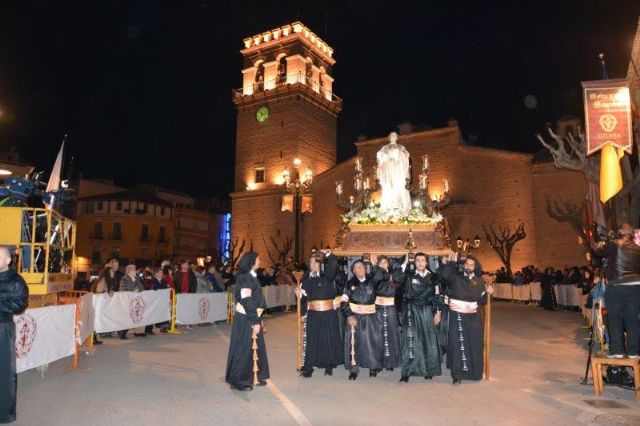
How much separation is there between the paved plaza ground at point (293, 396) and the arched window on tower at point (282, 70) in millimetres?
33788

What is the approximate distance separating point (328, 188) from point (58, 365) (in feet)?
107

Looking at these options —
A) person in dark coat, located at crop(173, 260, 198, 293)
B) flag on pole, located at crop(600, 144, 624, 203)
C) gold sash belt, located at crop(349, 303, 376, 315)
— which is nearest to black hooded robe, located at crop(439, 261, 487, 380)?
gold sash belt, located at crop(349, 303, 376, 315)

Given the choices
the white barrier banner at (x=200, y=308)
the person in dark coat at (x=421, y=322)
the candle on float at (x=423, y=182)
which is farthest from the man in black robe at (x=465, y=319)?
the white barrier banner at (x=200, y=308)

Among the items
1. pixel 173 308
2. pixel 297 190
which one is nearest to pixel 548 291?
pixel 297 190

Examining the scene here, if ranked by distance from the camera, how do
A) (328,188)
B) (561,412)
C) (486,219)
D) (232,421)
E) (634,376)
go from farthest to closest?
1. (328,188)
2. (486,219)
3. (634,376)
4. (561,412)
5. (232,421)

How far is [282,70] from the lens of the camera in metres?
41.5

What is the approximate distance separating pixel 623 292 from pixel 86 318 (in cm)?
909

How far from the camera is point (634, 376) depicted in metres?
6.76

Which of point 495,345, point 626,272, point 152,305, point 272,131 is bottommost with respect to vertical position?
point 495,345

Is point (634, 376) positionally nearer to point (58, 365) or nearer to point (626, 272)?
point (626, 272)

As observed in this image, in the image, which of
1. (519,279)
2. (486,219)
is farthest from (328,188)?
(519,279)

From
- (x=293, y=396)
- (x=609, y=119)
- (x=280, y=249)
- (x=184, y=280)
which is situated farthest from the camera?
(x=280, y=249)

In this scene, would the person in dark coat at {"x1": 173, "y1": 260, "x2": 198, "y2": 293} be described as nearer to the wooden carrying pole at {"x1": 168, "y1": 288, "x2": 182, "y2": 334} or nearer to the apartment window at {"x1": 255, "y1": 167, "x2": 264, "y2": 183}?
the wooden carrying pole at {"x1": 168, "y1": 288, "x2": 182, "y2": 334}

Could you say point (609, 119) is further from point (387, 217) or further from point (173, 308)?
point (173, 308)
